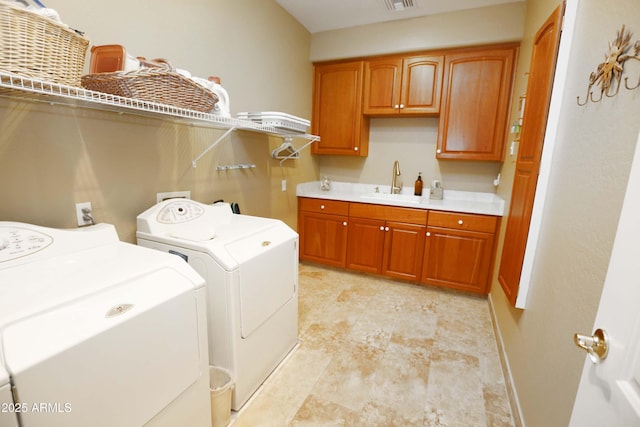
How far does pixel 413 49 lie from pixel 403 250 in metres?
1.97

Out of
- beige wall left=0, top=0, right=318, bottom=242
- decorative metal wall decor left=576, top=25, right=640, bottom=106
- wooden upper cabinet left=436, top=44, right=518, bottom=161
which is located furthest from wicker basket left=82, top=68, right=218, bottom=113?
wooden upper cabinet left=436, top=44, right=518, bottom=161

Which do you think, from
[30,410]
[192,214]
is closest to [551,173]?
[192,214]

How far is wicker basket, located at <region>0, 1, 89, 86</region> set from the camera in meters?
0.79

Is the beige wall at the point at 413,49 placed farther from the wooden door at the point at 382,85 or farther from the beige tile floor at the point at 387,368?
the beige tile floor at the point at 387,368

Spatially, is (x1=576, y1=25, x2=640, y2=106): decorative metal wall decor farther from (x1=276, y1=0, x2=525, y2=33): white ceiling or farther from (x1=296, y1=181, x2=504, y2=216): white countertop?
(x1=276, y1=0, x2=525, y2=33): white ceiling

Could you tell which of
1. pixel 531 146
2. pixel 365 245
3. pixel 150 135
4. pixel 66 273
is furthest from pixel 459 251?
pixel 66 273

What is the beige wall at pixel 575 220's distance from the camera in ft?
2.82

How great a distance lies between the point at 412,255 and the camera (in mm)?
2922

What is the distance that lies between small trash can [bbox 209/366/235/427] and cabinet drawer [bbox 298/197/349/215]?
204 cm

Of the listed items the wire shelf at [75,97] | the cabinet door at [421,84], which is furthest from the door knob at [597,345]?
the cabinet door at [421,84]

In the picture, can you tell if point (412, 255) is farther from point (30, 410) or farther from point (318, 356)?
Result: point (30, 410)

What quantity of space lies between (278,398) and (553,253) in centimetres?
152

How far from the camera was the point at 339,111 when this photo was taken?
3.31 meters

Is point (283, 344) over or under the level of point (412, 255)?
under
